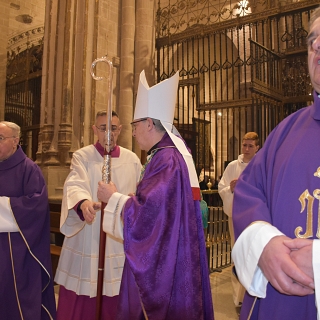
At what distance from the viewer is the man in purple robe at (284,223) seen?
1.22 m

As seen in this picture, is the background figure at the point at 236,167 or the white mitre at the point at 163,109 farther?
the background figure at the point at 236,167

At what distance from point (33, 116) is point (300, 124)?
10.4 meters

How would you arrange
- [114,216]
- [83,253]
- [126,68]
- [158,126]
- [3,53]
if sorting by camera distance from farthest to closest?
[3,53], [126,68], [83,253], [158,126], [114,216]

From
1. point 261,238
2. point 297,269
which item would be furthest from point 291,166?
point 297,269

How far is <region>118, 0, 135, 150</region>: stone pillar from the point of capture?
7340 millimetres

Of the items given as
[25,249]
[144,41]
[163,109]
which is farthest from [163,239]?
[144,41]

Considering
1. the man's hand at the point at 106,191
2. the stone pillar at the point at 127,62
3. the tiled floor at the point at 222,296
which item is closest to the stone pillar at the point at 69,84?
the stone pillar at the point at 127,62

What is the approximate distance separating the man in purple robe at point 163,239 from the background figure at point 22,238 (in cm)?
114

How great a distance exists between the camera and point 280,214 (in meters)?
1.46

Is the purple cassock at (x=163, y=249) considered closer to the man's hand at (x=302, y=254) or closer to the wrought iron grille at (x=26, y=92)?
the man's hand at (x=302, y=254)

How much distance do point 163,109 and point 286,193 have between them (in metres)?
1.32

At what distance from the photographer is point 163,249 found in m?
2.10

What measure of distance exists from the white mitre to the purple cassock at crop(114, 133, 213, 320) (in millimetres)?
143

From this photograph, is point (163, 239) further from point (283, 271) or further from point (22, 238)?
point (22, 238)
